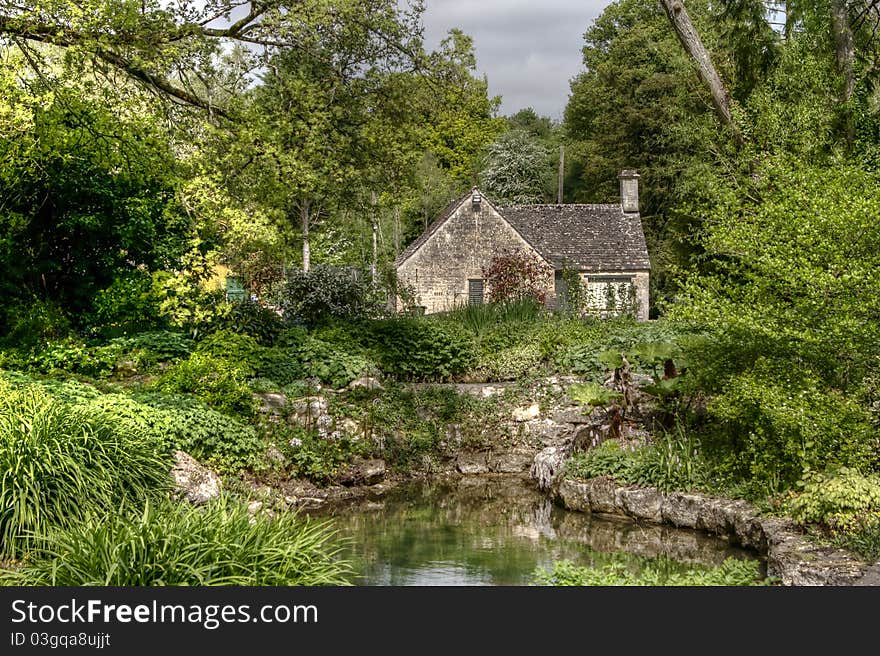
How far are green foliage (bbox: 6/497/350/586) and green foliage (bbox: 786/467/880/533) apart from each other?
4671 mm

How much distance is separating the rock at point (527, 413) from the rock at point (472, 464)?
0.90 m

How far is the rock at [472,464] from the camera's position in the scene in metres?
14.2

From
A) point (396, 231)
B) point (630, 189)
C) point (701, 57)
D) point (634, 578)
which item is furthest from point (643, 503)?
point (396, 231)

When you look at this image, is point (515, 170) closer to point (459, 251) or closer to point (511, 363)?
point (459, 251)

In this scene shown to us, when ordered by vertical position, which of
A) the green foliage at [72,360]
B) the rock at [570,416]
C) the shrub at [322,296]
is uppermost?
the shrub at [322,296]

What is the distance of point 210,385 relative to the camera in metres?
12.1

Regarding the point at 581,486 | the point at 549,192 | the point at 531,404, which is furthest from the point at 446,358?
the point at 549,192

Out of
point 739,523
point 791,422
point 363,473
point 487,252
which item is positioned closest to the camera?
point 791,422

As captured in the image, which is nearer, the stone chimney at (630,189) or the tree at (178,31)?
the tree at (178,31)

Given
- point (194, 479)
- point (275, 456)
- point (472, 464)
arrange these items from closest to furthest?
point (194, 479)
point (275, 456)
point (472, 464)

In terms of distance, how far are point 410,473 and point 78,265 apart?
638 centimetres

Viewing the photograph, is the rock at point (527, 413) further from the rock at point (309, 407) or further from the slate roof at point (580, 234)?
the slate roof at point (580, 234)

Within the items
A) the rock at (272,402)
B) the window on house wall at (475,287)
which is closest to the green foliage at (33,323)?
the rock at (272,402)

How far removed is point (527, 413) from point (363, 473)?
320cm
